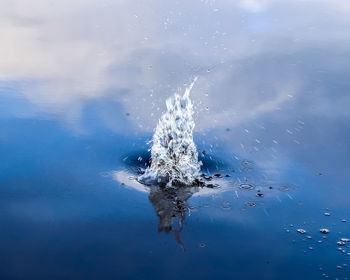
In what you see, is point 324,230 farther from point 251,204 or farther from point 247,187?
point 247,187

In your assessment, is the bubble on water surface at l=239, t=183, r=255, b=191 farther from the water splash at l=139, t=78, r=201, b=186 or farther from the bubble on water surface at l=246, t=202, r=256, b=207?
the water splash at l=139, t=78, r=201, b=186

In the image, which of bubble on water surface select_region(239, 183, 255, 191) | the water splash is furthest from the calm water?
the water splash

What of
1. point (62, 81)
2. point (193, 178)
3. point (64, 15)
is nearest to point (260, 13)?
point (64, 15)

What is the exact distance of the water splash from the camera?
24.8ft

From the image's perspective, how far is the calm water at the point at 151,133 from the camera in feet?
20.1

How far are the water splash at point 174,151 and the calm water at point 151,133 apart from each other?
187 mm

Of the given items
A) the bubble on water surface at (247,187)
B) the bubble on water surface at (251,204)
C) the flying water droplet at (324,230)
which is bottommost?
the flying water droplet at (324,230)

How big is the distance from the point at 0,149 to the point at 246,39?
18.2ft

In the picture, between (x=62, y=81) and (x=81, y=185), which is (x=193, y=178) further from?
(x=62, y=81)

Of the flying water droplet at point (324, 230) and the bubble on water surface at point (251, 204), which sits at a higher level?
the bubble on water surface at point (251, 204)

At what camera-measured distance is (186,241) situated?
20.7ft

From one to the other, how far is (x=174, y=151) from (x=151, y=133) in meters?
0.79

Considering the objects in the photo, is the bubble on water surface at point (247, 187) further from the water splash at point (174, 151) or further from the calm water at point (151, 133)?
the water splash at point (174, 151)

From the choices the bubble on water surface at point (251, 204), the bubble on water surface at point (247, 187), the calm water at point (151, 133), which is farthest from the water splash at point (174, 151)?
the bubble on water surface at point (251, 204)
